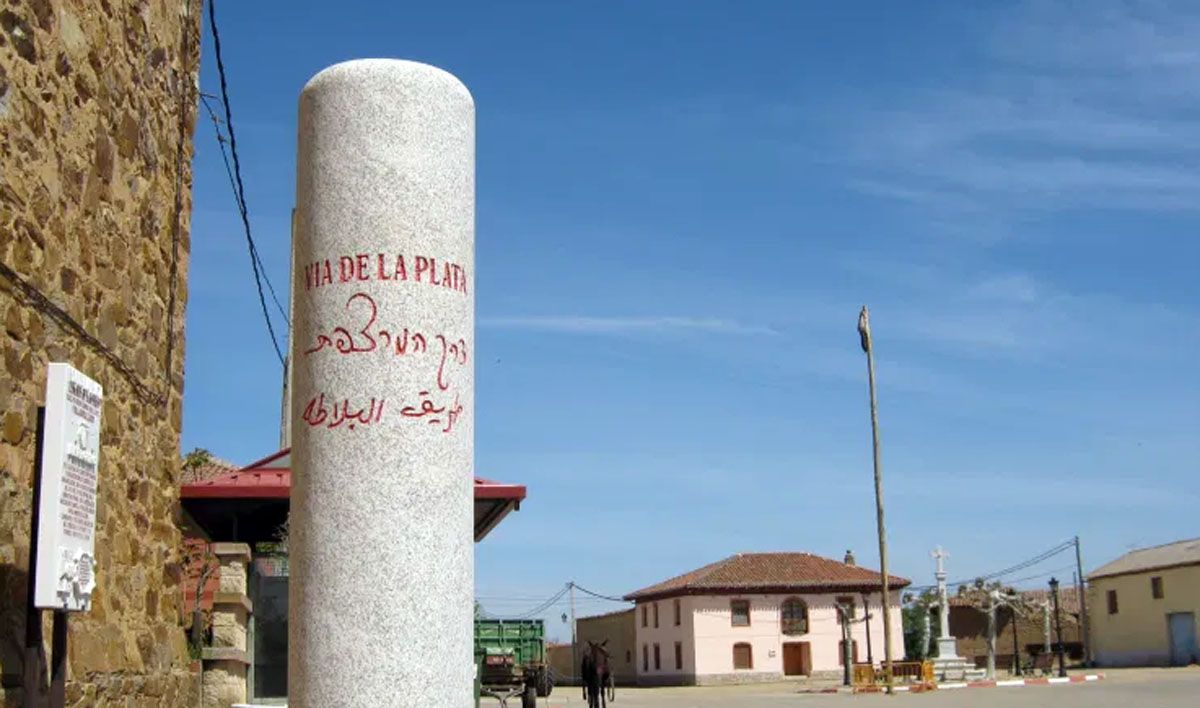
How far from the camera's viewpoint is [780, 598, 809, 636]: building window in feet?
186

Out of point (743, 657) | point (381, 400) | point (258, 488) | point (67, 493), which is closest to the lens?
point (67, 493)

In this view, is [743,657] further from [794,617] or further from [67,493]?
[67,493]

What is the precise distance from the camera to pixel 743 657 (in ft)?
183

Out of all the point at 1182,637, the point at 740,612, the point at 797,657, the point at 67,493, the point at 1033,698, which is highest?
the point at 67,493

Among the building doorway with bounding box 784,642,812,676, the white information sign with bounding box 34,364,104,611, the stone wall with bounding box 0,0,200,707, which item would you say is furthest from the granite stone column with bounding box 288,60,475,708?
the building doorway with bounding box 784,642,812,676

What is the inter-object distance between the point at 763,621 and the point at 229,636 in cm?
4734

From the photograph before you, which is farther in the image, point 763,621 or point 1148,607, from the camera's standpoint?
point 1148,607

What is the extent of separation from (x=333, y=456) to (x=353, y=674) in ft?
3.03

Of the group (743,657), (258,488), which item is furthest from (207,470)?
(743,657)

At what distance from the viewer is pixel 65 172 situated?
6.39m

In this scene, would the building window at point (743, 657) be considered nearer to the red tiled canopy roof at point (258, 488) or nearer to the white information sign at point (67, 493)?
the red tiled canopy roof at point (258, 488)

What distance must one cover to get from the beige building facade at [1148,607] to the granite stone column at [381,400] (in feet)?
176

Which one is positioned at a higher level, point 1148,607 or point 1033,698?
point 1148,607

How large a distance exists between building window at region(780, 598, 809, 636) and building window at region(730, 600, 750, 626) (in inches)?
57.3
